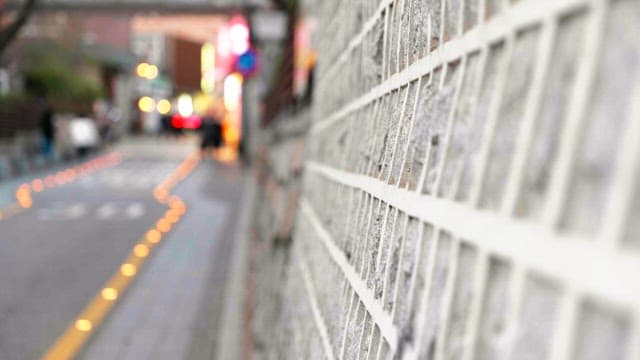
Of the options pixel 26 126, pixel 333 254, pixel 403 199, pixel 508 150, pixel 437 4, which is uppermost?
pixel 437 4

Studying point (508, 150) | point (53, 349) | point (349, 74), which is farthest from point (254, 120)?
point (508, 150)

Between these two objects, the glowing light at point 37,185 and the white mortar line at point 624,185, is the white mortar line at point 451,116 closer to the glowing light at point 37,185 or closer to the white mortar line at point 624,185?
the white mortar line at point 624,185

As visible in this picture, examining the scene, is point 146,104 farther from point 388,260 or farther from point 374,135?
point 388,260

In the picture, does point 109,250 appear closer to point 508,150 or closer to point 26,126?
point 508,150

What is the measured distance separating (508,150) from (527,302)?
221 mm

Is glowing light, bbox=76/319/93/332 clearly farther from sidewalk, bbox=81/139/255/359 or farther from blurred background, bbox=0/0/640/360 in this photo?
sidewalk, bbox=81/139/255/359

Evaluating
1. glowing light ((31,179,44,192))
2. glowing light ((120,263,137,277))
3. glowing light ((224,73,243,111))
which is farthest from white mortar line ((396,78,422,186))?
glowing light ((224,73,243,111))

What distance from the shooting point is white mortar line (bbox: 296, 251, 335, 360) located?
266 cm

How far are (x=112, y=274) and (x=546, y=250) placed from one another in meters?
10.2

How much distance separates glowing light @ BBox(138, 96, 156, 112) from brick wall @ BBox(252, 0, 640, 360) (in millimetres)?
67687

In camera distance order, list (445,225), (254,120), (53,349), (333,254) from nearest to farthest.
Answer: (445,225) → (333,254) → (53,349) → (254,120)

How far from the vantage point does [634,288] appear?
31.7 inches

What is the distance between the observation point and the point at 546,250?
0.96 m

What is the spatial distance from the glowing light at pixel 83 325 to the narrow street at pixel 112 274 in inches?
0.4
